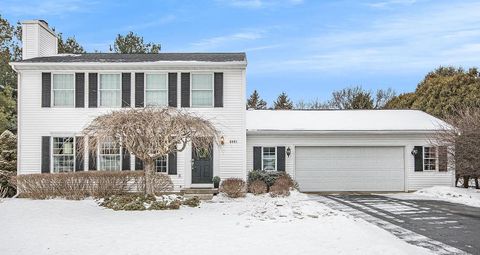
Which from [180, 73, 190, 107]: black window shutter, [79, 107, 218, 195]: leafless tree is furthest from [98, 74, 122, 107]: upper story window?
[79, 107, 218, 195]: leafless tree

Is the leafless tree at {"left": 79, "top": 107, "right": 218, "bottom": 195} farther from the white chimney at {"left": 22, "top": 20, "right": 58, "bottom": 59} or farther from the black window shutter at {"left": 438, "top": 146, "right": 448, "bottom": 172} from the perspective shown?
the black window shutter at {"left": 438, "top": 146, "right": 448, "bottom": 172}

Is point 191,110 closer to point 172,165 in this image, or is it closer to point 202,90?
point 202,90

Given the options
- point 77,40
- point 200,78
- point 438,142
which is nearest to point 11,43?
point 77,40

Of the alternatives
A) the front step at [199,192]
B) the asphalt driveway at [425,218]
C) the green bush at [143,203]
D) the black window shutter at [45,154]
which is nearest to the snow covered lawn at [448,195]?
the asphalt driveway at [425,218]

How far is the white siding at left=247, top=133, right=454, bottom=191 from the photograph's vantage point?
20484 millimetres

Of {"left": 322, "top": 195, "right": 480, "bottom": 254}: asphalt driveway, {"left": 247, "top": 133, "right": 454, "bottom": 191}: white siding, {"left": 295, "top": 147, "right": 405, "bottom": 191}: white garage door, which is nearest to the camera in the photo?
{"left": 322, "top": 195, "right": 480, "bottom": 254}: asphalt driveway

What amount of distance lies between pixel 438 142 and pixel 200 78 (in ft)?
34.2

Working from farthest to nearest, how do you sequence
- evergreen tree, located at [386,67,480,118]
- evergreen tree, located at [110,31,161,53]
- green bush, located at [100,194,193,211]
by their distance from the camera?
evergreen tree, located at [110,31,161,53]
evergreen tree, located at [386,67,480,118]
green bush, located at [100,194,193,211]

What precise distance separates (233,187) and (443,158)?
936cm

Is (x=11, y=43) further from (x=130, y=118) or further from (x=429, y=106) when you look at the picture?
(x=429, y=106)

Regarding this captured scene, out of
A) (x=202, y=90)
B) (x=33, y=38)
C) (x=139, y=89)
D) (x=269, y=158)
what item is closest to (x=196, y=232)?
(x=202, y=90)

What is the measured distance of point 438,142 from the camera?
19.9m

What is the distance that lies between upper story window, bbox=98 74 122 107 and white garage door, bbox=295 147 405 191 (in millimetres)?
8022

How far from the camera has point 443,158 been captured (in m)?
19.9
